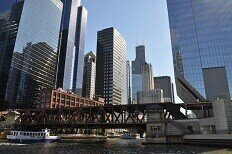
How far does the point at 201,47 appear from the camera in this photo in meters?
154

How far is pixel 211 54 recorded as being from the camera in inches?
5935

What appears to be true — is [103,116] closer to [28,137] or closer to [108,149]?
[28,137]

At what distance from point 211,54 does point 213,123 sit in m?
76.7

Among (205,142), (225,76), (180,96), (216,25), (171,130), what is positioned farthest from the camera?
(180,96)

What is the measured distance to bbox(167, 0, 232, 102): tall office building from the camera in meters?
146

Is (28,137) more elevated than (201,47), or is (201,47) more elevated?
(201,47)

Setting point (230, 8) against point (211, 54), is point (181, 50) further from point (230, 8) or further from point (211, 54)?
point (230, 8)

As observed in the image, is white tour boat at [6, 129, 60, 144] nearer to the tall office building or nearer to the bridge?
the bridge

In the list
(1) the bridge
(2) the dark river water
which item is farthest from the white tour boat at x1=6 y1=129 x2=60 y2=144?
(2) the dark river water

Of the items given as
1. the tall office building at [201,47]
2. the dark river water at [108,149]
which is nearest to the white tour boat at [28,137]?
the dark river water at [108,149]

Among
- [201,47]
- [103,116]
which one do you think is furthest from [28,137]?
[201,47]

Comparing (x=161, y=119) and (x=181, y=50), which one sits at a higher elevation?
(x=181, y=50)

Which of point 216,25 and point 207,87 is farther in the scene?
point 216,25

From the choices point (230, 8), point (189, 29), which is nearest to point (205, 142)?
point (189, 29)
